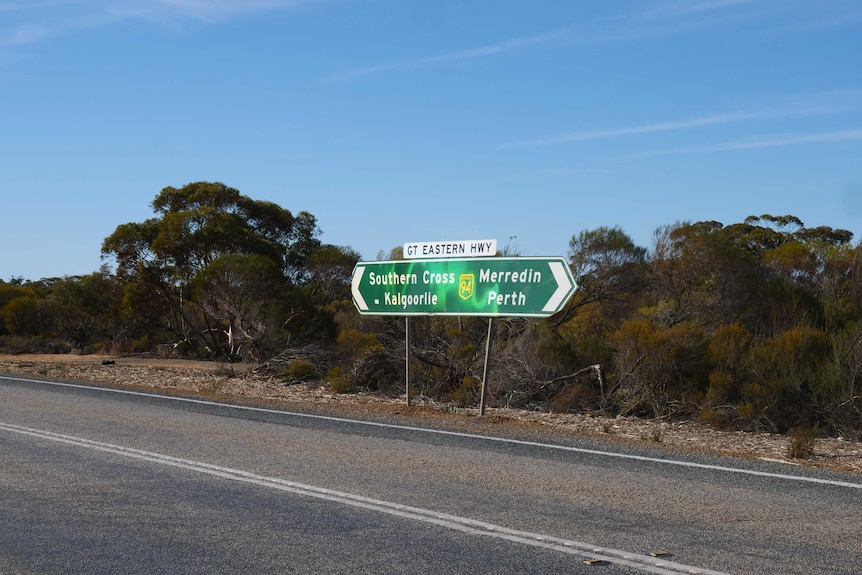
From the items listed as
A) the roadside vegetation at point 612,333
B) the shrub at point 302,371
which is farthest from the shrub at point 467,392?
the shrub at point 302,371

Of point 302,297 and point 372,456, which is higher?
point 302,297

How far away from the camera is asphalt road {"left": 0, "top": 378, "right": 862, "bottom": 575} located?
18.5 feet

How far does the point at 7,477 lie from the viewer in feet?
27.7

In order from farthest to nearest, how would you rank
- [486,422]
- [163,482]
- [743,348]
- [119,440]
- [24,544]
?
[743,348] < [486,422] < [119,440] < [163,482] < [24,544]

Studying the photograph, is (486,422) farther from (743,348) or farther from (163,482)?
(743,348)

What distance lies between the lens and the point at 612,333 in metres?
21.5

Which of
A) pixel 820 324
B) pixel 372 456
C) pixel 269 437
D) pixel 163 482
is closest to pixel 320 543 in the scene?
pixel 163 482

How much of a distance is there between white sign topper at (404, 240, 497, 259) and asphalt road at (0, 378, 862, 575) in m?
4.38

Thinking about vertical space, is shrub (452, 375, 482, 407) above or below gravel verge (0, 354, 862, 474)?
above

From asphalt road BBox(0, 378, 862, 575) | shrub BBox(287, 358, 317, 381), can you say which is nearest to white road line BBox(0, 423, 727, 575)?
asphalt road BBox(0, 378, 862, 575)

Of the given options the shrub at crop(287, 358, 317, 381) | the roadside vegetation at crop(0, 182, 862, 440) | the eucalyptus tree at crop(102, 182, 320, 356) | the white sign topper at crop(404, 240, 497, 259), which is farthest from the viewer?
the eucalyptus tree at crop(102, 182, 320, 356)

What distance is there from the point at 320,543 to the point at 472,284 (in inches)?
372

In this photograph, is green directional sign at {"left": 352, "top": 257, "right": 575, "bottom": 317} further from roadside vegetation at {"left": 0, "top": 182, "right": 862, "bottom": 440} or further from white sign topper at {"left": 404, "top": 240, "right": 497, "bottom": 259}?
roadside vegetation at {"left": 0, "top": 182, "right": 862, "bottom": 440}

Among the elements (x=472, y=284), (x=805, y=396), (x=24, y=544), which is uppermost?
(x=472, y=284)
